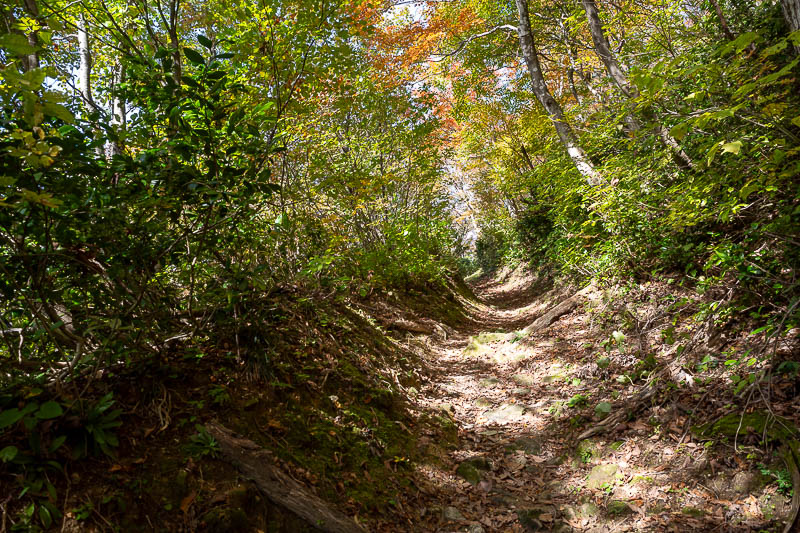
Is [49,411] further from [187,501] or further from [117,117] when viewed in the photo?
[117,117]

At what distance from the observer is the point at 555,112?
7449mm

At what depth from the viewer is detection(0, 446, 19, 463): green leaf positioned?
Answer: 178cm

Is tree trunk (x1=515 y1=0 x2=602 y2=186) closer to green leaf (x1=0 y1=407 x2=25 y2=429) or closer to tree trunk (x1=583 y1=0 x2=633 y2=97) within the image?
tree trunk (x1=583 y1=0 x2=633 y2=97)

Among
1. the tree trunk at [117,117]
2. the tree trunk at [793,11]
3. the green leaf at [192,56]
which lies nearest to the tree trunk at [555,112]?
the tree trunk at [793,11]

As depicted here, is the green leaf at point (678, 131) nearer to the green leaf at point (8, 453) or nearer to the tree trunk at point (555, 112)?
the green leaf at point (8, 453)

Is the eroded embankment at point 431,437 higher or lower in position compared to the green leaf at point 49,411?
lower

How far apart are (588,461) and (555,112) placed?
20.7 ft

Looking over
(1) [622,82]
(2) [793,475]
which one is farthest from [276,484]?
(1) [622,82]

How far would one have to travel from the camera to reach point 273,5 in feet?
13.2

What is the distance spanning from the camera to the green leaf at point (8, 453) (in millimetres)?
1776

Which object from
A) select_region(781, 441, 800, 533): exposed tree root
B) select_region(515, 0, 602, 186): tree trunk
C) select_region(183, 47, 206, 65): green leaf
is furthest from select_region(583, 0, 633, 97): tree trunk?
select_region(183, 47, 206, 65): green leaf

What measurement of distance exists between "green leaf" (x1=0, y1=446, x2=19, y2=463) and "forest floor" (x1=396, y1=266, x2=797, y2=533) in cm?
268

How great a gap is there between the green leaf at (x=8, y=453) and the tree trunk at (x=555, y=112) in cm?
760

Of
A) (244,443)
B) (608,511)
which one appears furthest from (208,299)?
(608,511)
